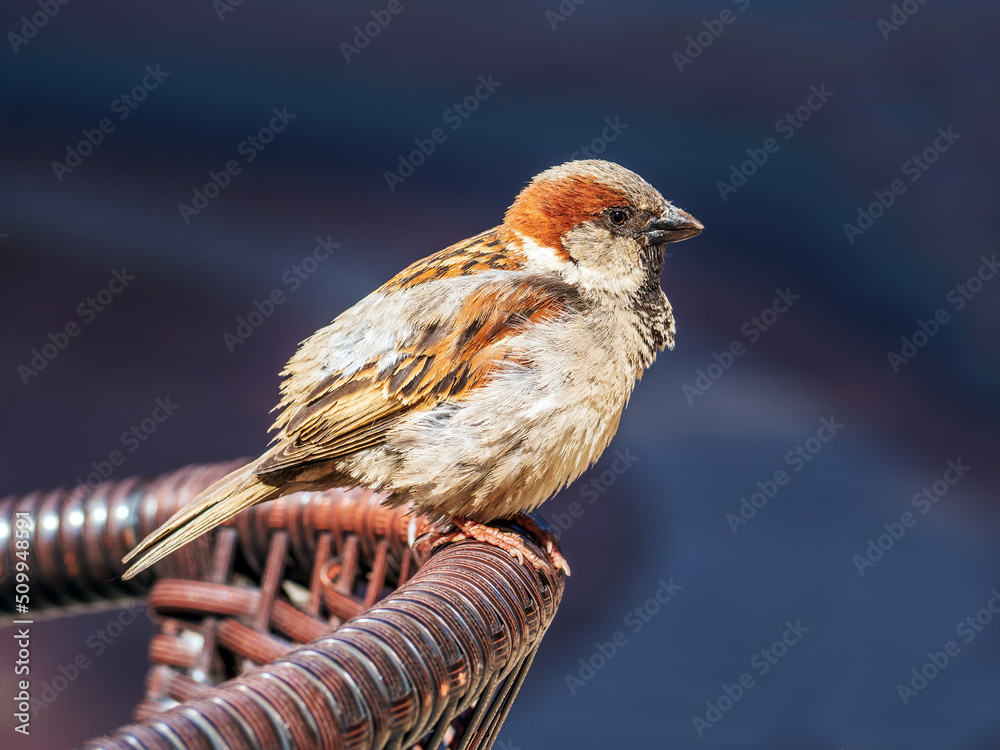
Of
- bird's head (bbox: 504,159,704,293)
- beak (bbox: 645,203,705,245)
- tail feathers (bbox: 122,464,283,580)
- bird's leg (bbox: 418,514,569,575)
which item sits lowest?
tail feathers (bbox: 122,464,283,580)

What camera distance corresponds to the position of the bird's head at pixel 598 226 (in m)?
1.95

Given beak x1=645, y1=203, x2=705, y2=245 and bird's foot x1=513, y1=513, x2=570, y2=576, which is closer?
bird's foot x1=513, y1=513, x2=570, y2=576

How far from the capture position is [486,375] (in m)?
1.78

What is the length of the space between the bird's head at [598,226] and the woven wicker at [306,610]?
0.53 metres

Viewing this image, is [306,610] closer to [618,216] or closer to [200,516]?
[200,516]

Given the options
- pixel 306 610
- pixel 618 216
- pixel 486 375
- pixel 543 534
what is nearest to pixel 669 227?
pixel 618 216

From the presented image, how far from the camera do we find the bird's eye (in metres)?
1.96

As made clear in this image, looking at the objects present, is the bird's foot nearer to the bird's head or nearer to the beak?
the bird's head

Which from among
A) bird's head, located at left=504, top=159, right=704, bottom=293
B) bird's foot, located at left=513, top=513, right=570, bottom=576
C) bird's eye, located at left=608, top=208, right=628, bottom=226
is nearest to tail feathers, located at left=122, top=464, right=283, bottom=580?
bird's foot, located at left=513, top=513, right=570, bottom=576

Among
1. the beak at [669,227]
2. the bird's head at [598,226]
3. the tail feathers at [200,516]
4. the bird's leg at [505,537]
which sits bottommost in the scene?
the tail feathers at [200,516]

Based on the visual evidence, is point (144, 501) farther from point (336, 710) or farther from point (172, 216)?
point (172, 216)

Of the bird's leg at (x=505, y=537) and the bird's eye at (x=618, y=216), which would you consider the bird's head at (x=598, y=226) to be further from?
the bird's leg at (x=505, y=537)

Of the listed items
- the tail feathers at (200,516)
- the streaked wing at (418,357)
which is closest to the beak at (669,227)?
the streaked wing at (418,357)

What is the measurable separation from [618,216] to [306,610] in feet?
3.03
